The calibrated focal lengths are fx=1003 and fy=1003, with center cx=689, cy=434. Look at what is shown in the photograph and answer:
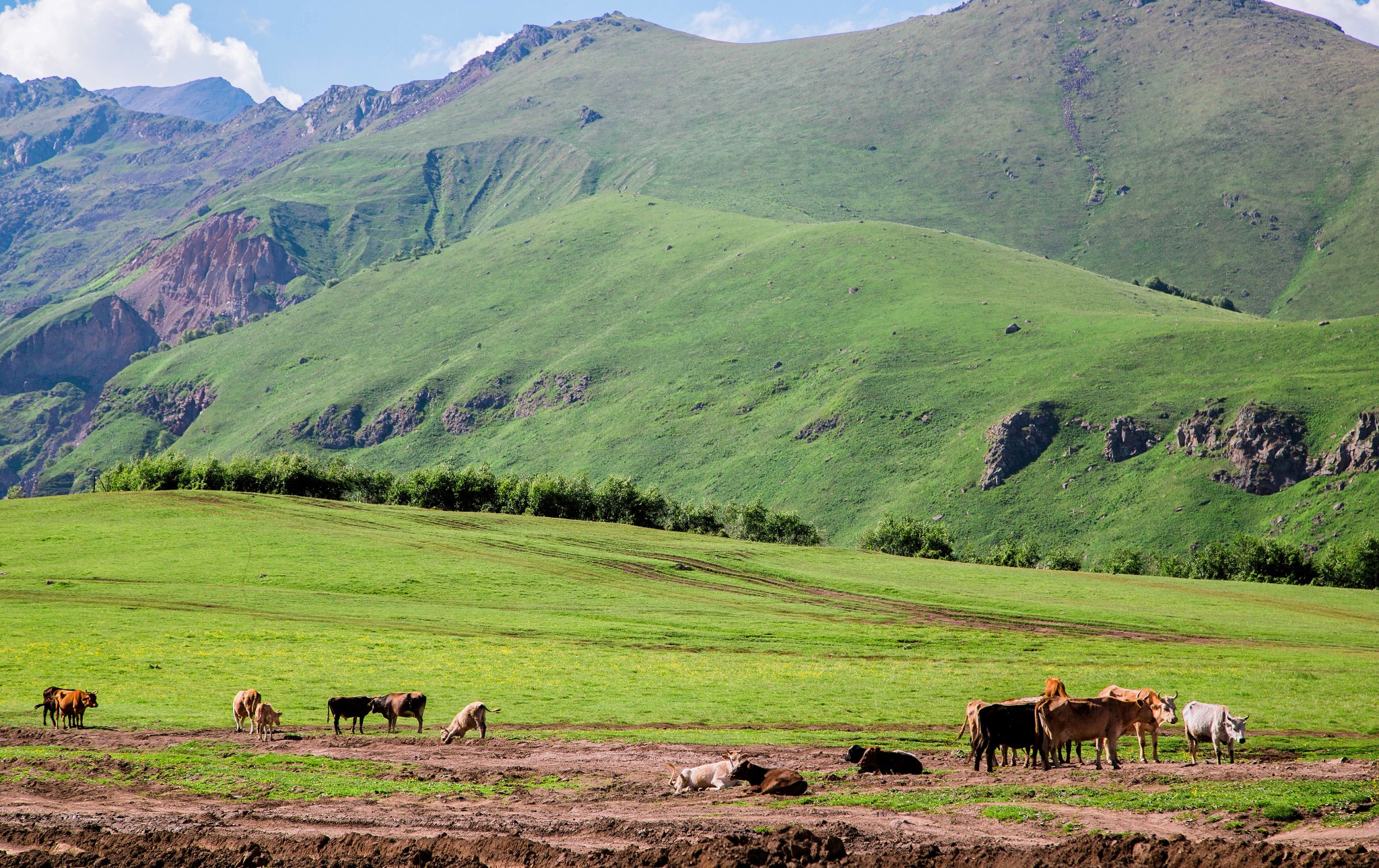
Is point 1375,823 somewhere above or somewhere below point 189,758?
above

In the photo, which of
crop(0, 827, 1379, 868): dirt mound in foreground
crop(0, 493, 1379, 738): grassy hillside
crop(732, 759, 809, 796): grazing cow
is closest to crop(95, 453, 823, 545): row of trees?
crop(0, 493, 1379, 738): grassy hillside

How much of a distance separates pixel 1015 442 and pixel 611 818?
6359 inches

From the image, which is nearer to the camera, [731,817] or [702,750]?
[731,817]

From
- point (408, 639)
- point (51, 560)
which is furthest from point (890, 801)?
point (51, 560)

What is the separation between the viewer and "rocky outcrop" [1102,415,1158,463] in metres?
164

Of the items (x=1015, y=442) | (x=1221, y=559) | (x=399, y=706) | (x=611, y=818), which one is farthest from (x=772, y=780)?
(x=1015, y=442)

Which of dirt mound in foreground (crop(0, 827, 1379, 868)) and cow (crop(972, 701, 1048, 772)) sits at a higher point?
cow (crop(972, 701, 1048, 772))

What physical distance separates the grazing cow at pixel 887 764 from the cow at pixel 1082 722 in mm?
3356

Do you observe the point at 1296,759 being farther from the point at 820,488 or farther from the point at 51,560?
the point at 820,488

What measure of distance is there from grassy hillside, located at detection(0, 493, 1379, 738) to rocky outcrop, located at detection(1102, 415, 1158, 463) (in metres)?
90.1

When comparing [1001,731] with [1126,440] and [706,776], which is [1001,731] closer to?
[706,776]

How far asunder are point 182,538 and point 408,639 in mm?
32618

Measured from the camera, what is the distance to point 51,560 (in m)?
63.2

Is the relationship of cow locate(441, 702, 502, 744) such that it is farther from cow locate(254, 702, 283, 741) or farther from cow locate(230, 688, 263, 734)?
cow locate(230, 688, 263, 734)
